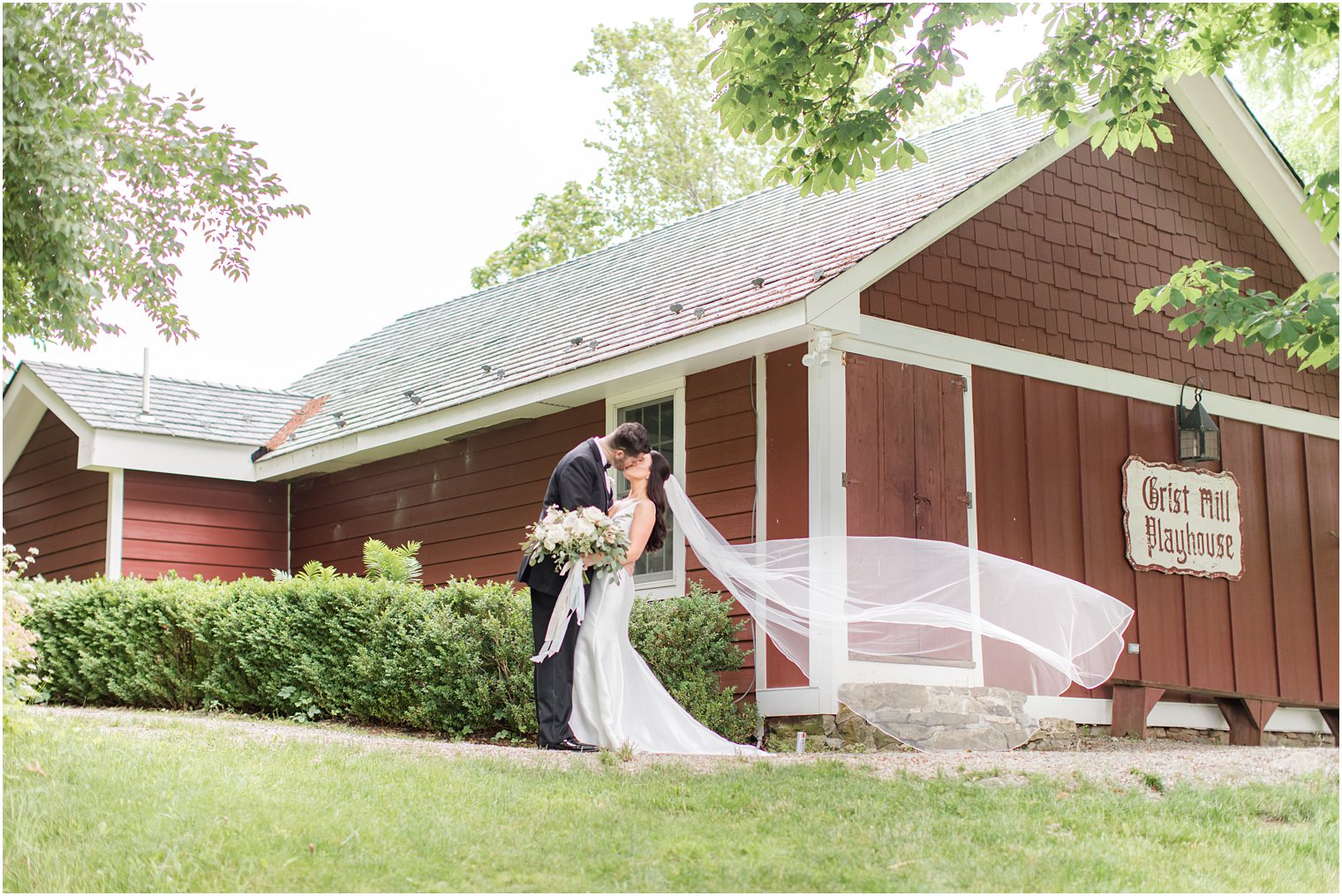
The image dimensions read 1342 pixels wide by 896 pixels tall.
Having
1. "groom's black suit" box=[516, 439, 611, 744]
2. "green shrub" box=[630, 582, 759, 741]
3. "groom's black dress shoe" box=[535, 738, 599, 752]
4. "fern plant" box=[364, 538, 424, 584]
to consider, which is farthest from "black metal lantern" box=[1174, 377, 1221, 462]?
"fern plant" box=[364, 538, 424, 584]

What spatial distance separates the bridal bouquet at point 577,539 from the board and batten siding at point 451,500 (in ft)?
11.1

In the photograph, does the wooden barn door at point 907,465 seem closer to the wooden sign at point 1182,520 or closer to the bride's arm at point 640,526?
the bride's arm at point 640,526

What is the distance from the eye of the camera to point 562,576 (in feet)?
27.1

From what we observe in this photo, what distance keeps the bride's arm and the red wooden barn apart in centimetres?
145

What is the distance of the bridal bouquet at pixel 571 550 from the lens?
7957mm

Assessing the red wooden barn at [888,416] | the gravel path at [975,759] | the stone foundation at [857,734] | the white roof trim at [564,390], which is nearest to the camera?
the gravel path at [975,759]

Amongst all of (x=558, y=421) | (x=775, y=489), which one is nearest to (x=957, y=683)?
(x=775, y=489)

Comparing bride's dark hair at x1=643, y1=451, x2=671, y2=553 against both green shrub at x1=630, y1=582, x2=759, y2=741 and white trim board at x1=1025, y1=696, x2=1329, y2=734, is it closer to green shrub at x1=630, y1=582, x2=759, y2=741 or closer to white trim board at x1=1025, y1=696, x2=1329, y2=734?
green shrub at x1=630, y1=582, x2=759, y2=741

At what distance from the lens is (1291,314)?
25.8ft

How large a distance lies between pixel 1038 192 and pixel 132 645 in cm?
873

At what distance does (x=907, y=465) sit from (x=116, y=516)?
8789 mm

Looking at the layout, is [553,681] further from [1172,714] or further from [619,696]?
[1172,714]

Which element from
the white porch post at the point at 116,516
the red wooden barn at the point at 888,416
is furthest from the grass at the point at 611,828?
the white porch post at the point at 116,516

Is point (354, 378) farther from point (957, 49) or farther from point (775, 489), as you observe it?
point (957, 49)
